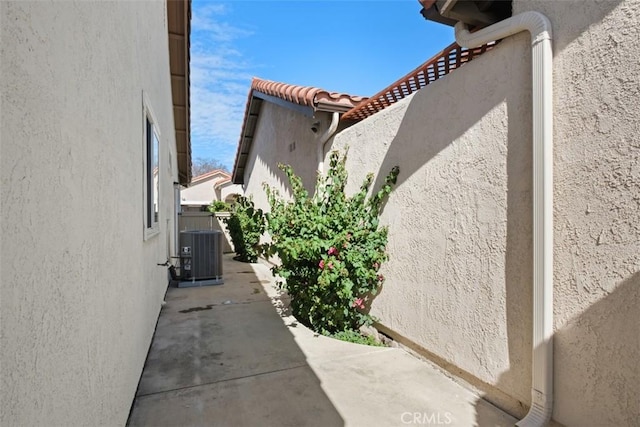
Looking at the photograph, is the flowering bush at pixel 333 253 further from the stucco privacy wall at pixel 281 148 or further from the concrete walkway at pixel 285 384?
the stucco privacy wall at pixel 281 148

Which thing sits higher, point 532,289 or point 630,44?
point 630,44

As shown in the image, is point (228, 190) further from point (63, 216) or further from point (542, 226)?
point (63, 216)

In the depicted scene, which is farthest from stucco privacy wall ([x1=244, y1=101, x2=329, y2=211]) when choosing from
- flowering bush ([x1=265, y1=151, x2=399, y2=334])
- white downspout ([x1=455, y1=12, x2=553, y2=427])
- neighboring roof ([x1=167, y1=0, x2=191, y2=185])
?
white downspout ([x1=455, y1=12, x2=553, y2=427])

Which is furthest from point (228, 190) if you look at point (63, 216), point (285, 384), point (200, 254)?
point (63, 216)

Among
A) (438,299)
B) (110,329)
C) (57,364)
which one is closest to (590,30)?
(438,299)

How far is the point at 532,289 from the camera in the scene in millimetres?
2766

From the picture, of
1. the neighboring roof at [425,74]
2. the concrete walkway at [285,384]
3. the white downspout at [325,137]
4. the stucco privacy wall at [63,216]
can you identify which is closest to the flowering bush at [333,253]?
the concrete walkway at [285,384]

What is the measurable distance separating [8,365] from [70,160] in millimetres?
854

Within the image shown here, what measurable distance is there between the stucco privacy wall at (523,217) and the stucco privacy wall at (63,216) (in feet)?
9.99

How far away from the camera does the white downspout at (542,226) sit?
2.62 metres

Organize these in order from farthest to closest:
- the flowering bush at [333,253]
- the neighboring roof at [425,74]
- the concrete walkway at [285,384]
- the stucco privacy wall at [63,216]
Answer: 1. the flowering bush at [333,253]
2. the neighboring roof at [425,74]
3. the concrete walkway at [285,384]
4. the stucco privacy wall at [63,216]

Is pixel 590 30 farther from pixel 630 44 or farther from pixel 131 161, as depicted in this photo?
pixel 131 161

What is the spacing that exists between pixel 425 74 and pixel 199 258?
22.1 ft

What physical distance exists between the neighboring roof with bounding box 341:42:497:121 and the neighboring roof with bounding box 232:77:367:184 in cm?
46
